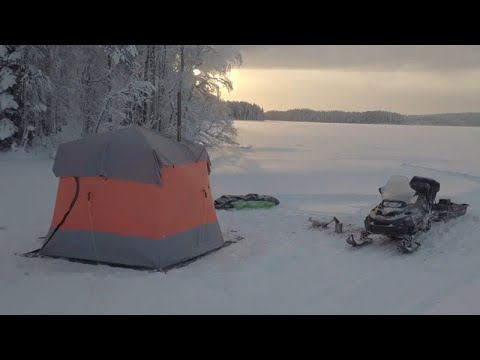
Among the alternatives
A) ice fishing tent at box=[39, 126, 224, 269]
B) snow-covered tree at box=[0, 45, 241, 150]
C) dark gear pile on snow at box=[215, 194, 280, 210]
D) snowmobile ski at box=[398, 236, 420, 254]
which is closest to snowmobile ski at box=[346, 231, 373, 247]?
snowmobile ski at box=[398, 236, 420, 254]

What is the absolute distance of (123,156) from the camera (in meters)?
6.81

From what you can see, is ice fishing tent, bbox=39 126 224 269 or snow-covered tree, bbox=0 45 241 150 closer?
ice fishing tent, bbox=39 126 224 269

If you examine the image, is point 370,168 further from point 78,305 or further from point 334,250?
point 78,305

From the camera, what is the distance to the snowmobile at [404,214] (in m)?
7.54

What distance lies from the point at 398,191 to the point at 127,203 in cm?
456

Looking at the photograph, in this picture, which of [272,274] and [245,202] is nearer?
[272,274]

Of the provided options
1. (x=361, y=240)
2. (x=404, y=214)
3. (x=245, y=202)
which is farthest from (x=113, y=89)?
(x=404, y=214)

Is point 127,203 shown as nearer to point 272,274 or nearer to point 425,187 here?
point 272,274

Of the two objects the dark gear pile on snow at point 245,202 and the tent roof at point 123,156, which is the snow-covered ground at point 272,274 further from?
the tent roof at point 123,156

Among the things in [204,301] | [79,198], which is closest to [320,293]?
[204,301]

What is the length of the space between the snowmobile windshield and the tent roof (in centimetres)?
345

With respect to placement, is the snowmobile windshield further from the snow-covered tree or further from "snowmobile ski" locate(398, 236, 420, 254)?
the snow-covered tree

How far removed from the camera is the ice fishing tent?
6.67 metres

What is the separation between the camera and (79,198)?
7.06 m
